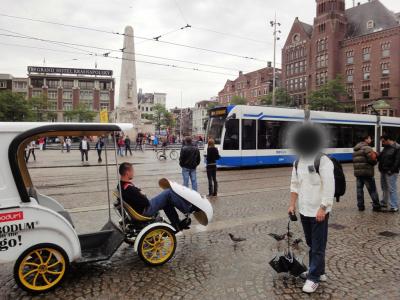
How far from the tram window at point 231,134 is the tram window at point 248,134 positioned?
14.9 inches

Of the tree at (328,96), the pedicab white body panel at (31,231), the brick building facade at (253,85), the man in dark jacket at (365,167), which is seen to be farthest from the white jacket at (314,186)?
the brick building facade at (253,85)

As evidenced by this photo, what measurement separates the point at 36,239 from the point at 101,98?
93122mm

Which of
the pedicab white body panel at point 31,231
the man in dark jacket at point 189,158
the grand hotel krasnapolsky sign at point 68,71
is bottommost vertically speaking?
the pedicab white body panel at point 31,231

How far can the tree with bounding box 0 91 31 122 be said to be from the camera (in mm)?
53250

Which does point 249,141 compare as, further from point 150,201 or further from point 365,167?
point 150,201

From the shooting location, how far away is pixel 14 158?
350 cm

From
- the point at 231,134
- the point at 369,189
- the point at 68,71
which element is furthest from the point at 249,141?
the point at 68,71

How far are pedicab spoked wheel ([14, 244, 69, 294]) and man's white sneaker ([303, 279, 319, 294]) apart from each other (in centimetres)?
269

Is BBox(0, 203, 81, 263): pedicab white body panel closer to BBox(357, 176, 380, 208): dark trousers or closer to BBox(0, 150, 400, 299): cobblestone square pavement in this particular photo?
BBox(0, 150, 400, 299): cobblestone square pavement

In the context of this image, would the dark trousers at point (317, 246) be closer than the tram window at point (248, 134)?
Yes

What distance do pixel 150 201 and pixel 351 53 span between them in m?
68.6

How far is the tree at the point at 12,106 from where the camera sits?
53.2 meters

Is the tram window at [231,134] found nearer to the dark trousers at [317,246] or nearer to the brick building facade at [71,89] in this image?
the dark trousers at [317,246]

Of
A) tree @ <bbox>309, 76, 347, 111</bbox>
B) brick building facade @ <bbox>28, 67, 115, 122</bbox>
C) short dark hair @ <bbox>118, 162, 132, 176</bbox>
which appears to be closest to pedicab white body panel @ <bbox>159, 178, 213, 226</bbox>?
short dark hair @ <bbox>118, 162, 132, 176</bbox>
